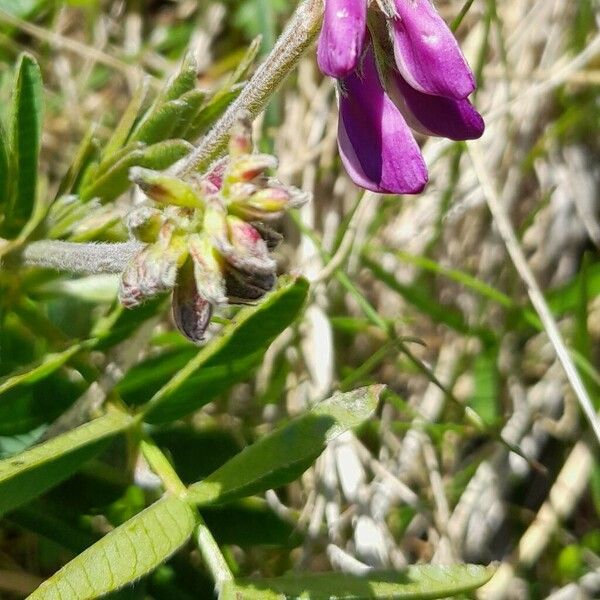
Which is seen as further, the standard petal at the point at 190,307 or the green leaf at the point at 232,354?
the green leaf at the point at 232,354

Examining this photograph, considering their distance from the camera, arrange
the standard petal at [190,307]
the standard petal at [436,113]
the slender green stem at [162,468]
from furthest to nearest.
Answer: the slender green stem at [162,468], the standard petal at [436,113], the standard petal at [190,307]

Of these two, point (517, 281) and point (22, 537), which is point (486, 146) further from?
point (22, 537)

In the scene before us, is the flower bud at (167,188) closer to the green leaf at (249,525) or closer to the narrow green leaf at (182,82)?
the narrow green leaf at (182,82)

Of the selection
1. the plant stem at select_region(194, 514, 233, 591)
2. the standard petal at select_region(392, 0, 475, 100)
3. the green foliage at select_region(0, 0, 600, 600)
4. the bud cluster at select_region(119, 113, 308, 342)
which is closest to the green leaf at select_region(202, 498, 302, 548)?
the green foliage at select_region(0, 0, 600, 600)

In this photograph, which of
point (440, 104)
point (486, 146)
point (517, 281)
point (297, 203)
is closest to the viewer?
point (297, 203)

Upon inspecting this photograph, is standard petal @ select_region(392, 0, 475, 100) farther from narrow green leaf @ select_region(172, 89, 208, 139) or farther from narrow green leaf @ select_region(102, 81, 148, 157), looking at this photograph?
narrow green leaf @ select_region(102, 81, 148, 157)

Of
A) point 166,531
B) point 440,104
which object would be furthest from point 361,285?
point 166,531

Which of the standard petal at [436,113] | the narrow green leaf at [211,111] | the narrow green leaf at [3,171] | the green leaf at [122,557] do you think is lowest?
the green leaf at [122,557]

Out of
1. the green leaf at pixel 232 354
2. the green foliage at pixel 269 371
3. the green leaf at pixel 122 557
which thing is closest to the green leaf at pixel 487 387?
the green foliage at pixel 269 371
